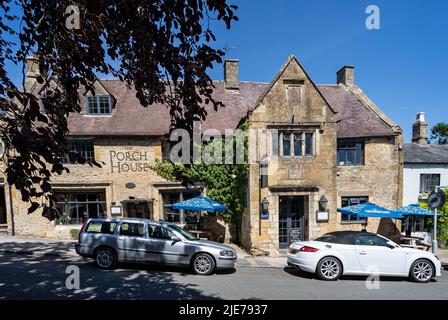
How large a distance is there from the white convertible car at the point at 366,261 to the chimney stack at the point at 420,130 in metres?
13.5

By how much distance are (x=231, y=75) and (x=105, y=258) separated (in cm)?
1389

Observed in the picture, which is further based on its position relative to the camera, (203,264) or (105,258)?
(105,258)

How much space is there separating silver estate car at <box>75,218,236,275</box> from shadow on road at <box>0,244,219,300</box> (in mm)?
459

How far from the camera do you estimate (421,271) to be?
28.8 feet

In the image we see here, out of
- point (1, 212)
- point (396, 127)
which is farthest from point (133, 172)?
point (396, 127)

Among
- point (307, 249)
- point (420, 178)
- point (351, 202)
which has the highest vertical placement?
point (420, 178)

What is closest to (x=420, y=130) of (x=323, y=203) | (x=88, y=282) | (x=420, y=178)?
(x=420, y=178)

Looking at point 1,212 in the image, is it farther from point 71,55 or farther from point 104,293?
point 71,55

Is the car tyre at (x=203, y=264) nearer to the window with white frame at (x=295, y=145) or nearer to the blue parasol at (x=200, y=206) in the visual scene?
the blue parasol at (x=200, y=206)

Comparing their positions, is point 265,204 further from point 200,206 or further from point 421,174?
point 421,174

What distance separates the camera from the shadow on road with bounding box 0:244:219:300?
661cm

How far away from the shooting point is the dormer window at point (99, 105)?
15.1 meters

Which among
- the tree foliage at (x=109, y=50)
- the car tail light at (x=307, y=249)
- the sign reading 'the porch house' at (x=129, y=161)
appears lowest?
the car tail light at (x=307, y=249)

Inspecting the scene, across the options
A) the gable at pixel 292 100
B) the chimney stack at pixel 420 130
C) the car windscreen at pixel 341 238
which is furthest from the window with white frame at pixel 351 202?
the chimney stack at pixel 420 130
